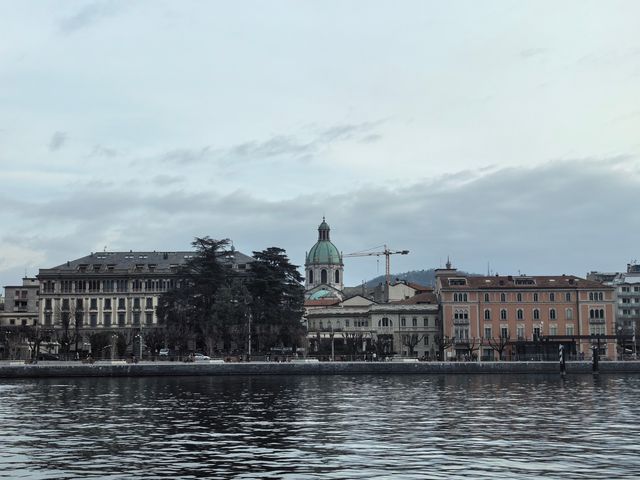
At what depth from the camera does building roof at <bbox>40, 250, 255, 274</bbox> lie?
150 metres

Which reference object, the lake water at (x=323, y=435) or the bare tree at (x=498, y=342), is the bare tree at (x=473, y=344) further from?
the lake water at (x=323, y=435)

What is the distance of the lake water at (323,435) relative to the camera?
103 feet

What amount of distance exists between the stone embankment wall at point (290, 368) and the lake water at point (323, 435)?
34314mm

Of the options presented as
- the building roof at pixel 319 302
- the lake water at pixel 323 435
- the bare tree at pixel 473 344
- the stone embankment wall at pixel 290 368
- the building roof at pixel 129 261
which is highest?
the building roof at pixel 129 261

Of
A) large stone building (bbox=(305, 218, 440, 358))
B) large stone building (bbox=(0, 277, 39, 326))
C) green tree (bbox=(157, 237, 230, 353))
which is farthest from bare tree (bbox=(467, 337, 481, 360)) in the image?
large stone building (bbox=(0, 277, 39, 326))

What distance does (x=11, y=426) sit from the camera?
45.2m

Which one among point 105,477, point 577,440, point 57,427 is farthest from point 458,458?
point 57,427

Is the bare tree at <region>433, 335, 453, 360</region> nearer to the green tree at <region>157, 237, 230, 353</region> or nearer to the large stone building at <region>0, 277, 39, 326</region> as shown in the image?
the green tree at <region>157, 237, 230, 353</region>

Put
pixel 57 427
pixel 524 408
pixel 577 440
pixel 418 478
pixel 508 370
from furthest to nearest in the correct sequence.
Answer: pixel 508 370 → pixel 524 408 → pixel 57 427 → pixel 577 440 → pixel 418 478

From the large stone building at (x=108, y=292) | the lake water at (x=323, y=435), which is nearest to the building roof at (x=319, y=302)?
the large stone building at (x=108, y=292)

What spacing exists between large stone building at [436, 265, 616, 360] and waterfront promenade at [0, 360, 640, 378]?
83.2ft

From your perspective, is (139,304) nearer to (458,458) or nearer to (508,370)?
(508,370)

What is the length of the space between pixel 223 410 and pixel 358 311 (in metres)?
100

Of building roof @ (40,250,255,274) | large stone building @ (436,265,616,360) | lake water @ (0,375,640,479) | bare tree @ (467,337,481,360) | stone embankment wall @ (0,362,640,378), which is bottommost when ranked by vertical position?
lake water @ (0,375,640,479)
